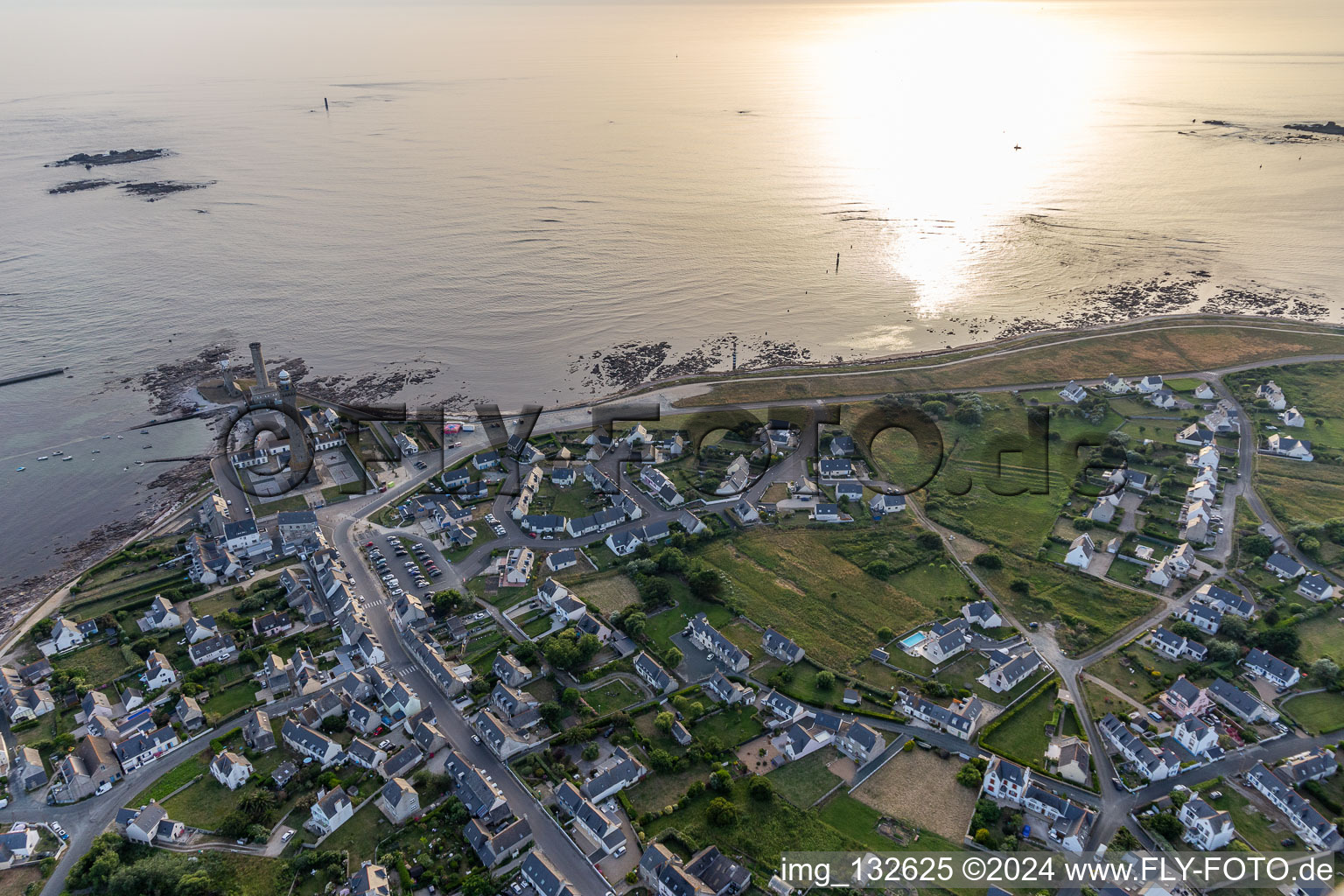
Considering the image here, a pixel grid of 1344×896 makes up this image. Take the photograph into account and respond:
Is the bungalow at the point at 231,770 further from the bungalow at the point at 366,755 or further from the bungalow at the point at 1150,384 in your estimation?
the bungalow at the point at 1150,384

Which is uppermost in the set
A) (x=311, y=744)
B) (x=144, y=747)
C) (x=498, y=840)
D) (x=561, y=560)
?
(x=561, y=560)

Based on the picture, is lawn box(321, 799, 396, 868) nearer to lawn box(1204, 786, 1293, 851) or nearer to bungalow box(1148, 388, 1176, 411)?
lawn box(1204, 786, 1293, 851)

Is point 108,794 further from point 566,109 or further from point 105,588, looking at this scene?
point 566,109

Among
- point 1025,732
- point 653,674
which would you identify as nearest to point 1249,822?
point 1025,732

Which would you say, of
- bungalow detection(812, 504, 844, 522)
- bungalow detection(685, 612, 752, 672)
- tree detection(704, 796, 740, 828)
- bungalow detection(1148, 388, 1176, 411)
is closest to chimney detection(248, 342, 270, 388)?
bungalow detection(685, 612, 752, 672)

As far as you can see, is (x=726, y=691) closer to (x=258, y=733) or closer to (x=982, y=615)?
(x=982, y=615)

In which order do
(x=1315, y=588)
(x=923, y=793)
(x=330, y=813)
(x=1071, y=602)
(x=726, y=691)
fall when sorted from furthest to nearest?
(x=1071, y=602), (x=1315, y=588), (x=726, y=691), (x=923, y=793), (x=330, y=813)

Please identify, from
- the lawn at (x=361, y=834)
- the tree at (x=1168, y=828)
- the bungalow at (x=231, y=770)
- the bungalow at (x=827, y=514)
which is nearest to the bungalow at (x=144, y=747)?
the bungalow at (x=231, y=770)
